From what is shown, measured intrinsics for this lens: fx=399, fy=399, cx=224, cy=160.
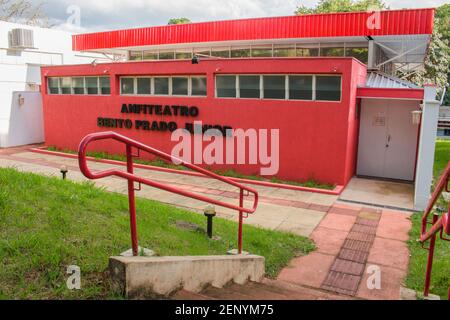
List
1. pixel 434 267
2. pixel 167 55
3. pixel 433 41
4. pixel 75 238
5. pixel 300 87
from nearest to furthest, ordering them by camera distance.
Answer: pixel 75 238
pixel 434 267
pixel 300 87
pixel 167 55
pixel 433 41

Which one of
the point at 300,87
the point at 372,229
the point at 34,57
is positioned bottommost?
the point at 372,229

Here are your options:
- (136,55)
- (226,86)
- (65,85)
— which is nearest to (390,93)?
(226,86)

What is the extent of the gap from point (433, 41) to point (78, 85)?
79.8ft

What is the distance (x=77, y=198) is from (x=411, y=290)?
438 cm

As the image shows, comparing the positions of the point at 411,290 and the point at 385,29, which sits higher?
the point at 385,29

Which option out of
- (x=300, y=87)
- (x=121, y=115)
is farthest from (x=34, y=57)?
(x=300, y=87)

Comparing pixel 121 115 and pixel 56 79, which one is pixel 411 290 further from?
pixel 56 79

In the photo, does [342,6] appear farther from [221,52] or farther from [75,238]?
[75,238]

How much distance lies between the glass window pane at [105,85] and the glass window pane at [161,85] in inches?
89.1

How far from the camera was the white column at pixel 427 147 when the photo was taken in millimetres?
9273

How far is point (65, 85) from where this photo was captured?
1684 centimetres

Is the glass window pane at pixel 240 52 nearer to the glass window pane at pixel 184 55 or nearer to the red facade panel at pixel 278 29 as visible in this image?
the red facade panel at pixel 278 29

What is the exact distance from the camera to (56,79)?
56.1ft

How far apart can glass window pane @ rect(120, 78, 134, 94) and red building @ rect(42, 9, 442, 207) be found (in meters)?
0.04
